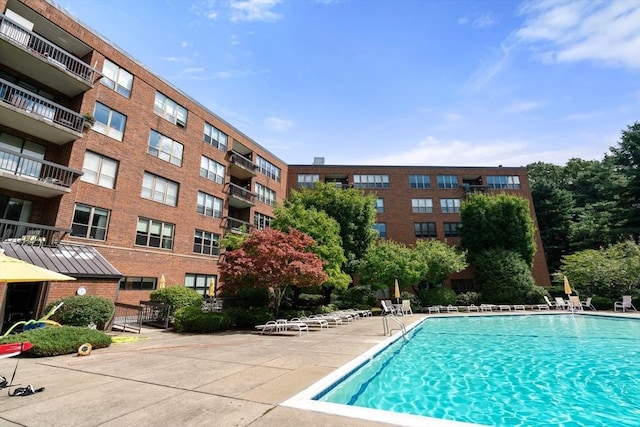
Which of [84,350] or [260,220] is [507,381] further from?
[260,220]

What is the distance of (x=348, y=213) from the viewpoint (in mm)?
27203

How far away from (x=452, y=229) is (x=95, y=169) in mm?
36697

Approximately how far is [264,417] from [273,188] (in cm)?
3257

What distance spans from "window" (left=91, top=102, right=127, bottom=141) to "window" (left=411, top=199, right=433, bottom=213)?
3191 cm

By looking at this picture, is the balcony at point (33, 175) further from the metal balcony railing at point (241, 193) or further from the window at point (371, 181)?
the window at point (371, 181)

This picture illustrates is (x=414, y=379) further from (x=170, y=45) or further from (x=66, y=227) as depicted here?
(x=66, y=227)

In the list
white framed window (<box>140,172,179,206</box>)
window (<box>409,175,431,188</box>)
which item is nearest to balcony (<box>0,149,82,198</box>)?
white framed window (<box>140,172,179,206</box>)

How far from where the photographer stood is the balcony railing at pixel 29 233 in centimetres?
1434

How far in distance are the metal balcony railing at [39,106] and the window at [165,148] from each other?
16.1 feet

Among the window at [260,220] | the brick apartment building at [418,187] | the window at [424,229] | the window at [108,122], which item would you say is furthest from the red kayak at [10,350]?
the window at [424,229]

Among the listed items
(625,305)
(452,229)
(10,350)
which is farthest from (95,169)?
(625,305)

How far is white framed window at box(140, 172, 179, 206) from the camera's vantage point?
21.5 metres

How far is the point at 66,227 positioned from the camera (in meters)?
16.5

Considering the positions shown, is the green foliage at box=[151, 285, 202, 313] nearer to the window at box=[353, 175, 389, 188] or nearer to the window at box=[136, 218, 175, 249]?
the window at box=[136, 218, 175, 249]
